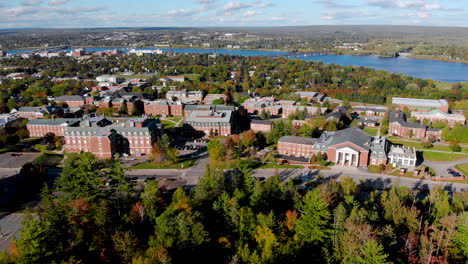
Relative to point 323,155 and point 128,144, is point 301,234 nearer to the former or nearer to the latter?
point 323,155

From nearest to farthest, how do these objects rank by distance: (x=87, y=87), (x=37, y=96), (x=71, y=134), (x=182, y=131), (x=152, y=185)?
(x=152, y=185), (x=71, y=134), (x=182, y=131), (x=37, y=96), (x=87, y=87)

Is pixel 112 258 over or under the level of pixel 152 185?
under

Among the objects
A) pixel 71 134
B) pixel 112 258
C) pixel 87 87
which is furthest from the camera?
pixel 87 87

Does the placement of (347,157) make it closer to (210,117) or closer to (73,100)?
(210,117)

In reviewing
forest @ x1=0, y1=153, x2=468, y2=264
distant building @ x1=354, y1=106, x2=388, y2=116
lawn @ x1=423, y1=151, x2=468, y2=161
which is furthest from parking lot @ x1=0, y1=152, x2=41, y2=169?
distant building @ x1=354, y1=106, x2=388, y2=116

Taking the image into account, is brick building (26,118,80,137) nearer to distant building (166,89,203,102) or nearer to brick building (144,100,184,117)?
brick building (144,100,184,117)

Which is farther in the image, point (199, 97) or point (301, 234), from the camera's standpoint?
point (199, 97)

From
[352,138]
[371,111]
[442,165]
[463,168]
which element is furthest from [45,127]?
[371,111]

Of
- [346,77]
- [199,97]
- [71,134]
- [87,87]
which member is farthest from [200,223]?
[346,77]
